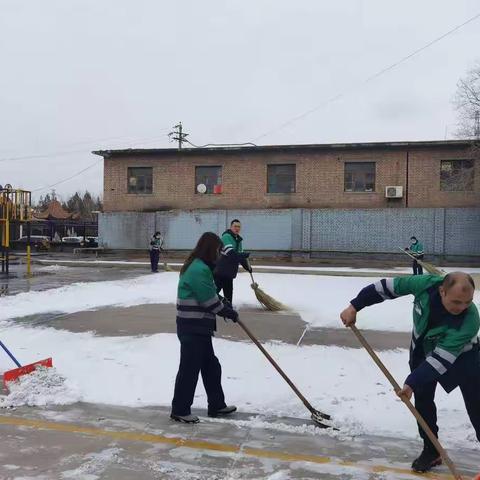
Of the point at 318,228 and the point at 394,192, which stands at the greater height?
the point at 394,192

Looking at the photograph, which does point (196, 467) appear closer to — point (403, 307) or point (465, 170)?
point (403, 307)

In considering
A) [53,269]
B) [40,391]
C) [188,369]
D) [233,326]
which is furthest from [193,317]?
[53,269]

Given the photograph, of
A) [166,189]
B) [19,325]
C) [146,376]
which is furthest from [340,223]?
[146,376]

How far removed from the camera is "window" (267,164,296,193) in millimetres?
28234

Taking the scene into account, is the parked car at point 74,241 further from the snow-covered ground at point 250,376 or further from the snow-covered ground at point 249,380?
the snow-covered ground at point 249,380

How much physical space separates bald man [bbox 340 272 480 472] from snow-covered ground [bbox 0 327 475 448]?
69cm

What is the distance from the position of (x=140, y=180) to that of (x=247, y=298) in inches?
804

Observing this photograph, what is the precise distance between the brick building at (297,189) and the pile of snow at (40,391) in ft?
73.5

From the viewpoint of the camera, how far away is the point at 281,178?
28.3 metres

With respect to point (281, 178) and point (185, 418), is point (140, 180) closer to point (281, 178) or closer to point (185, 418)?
point (281, 178)

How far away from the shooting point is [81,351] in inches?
262

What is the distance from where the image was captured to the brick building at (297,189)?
26.0 m

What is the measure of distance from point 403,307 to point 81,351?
6050mm

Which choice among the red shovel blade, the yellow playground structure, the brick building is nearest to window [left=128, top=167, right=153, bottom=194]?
the brick building
